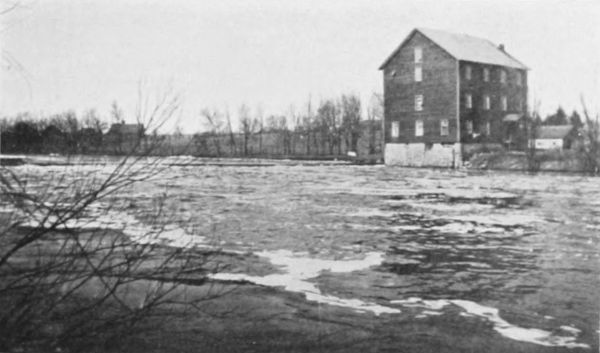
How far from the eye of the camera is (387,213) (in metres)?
15.6

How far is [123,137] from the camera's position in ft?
16.2

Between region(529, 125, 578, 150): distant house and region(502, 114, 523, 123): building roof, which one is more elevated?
region(502, 114, 523, 123): building roof

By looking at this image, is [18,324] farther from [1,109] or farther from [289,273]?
[289,273]

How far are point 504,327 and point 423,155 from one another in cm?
3487

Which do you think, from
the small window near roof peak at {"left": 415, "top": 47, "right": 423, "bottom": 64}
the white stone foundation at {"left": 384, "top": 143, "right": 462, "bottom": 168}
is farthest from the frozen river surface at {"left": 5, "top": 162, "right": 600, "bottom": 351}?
the white stone foundation at {"left": 384, "top": 143, "right": 462, "bottom": 168}

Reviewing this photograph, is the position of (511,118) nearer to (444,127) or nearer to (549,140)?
(549,140)

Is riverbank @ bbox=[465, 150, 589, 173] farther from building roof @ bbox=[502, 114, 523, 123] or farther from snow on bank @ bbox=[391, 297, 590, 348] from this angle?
snow on bank @ bbox=[391, 297, 590, 348]

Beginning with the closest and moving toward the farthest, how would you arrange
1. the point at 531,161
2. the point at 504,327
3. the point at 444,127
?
1. the point at 504,327
2. the point at 531,161
3. the point at 444,127

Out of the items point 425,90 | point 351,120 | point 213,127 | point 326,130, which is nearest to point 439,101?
point 425,90

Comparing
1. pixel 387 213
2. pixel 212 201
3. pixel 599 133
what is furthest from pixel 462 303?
pixel 212 201

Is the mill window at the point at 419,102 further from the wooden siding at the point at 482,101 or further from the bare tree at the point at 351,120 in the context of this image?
the bare tree at the point at 351,120

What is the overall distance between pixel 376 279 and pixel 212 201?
28.7 ft

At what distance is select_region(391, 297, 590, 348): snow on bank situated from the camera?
6.01 metres

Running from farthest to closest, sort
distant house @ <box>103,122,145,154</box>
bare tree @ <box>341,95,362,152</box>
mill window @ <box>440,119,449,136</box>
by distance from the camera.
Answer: bare tree @ <box>341,95,362,152</box> < mill window @ <box>440,119,449,136</box> < distant house @ <box>103,122,145,154</box>
